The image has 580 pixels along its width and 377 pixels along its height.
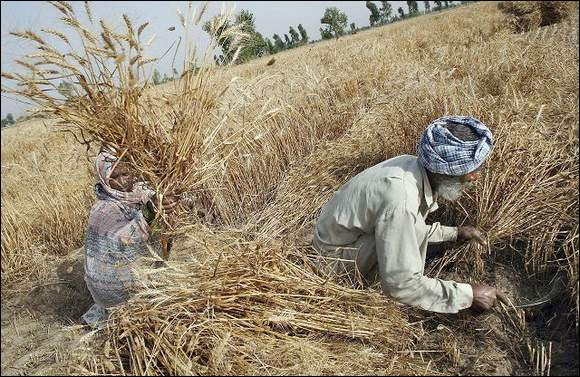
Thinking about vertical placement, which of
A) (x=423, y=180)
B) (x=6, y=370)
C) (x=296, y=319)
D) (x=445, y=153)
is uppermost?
(x=445, y=153)

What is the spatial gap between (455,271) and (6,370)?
2157 millimetres

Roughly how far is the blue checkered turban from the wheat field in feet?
1.51

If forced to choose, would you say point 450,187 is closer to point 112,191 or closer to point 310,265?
point 310,265

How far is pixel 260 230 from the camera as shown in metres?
2.84

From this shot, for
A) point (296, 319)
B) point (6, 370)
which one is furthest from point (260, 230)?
point (6, 370)

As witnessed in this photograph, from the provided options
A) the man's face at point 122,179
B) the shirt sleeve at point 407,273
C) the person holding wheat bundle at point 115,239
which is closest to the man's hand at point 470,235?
the shirt sleeve at point 407,273

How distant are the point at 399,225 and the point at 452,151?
42 centimetres

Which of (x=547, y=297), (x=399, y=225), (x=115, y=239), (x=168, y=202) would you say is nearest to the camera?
(x=399, y=225)

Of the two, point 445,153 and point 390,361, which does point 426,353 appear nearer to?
point 390,361

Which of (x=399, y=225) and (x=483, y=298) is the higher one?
(x=399, y=225)

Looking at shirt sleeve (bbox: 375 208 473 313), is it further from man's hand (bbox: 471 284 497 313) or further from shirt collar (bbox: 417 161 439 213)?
shirt collar (bbox: 417 161 439 213)

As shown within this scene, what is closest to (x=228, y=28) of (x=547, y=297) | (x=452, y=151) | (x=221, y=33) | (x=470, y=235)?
(x=221, y=33)

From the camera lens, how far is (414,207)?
1882 mm

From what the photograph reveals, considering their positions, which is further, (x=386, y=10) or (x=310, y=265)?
(x=386, y=10)
